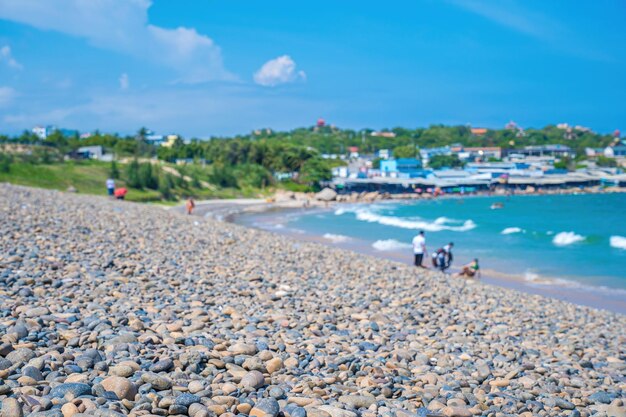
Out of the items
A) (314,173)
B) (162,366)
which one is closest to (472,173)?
(314,173)

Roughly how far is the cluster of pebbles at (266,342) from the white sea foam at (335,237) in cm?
1458

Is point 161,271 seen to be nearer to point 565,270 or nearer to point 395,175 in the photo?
point 565,270

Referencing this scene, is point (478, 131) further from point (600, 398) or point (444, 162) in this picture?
point (600, 398)

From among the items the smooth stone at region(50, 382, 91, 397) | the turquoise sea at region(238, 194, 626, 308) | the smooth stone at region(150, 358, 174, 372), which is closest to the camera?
the smooth stone at region(50, 382, 91, 397)

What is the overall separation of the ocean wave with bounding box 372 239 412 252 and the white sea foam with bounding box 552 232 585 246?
6.74 meters

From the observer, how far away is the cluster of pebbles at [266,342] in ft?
14.4

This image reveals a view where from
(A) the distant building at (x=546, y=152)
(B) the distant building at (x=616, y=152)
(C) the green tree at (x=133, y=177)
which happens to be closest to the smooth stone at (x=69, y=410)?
(C) the green tree at (x=133, y=177)

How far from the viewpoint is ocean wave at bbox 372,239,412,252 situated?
78.3 ft

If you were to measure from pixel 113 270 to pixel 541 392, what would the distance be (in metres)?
6.17

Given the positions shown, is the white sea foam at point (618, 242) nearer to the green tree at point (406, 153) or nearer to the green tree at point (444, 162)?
the green tree at point (444, 162)

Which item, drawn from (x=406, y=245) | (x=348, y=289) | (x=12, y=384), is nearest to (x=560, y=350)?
(x=348, y=289)

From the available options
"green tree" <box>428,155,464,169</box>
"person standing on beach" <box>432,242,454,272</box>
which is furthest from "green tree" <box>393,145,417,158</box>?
"person standing on beach" <box>432,242,454,272</box>

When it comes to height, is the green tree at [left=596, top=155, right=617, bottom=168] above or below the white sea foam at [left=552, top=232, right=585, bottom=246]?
above

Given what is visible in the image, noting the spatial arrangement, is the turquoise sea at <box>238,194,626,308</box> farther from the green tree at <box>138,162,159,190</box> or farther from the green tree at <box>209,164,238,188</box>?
the green tree at <box>209,164,238,188</box>
